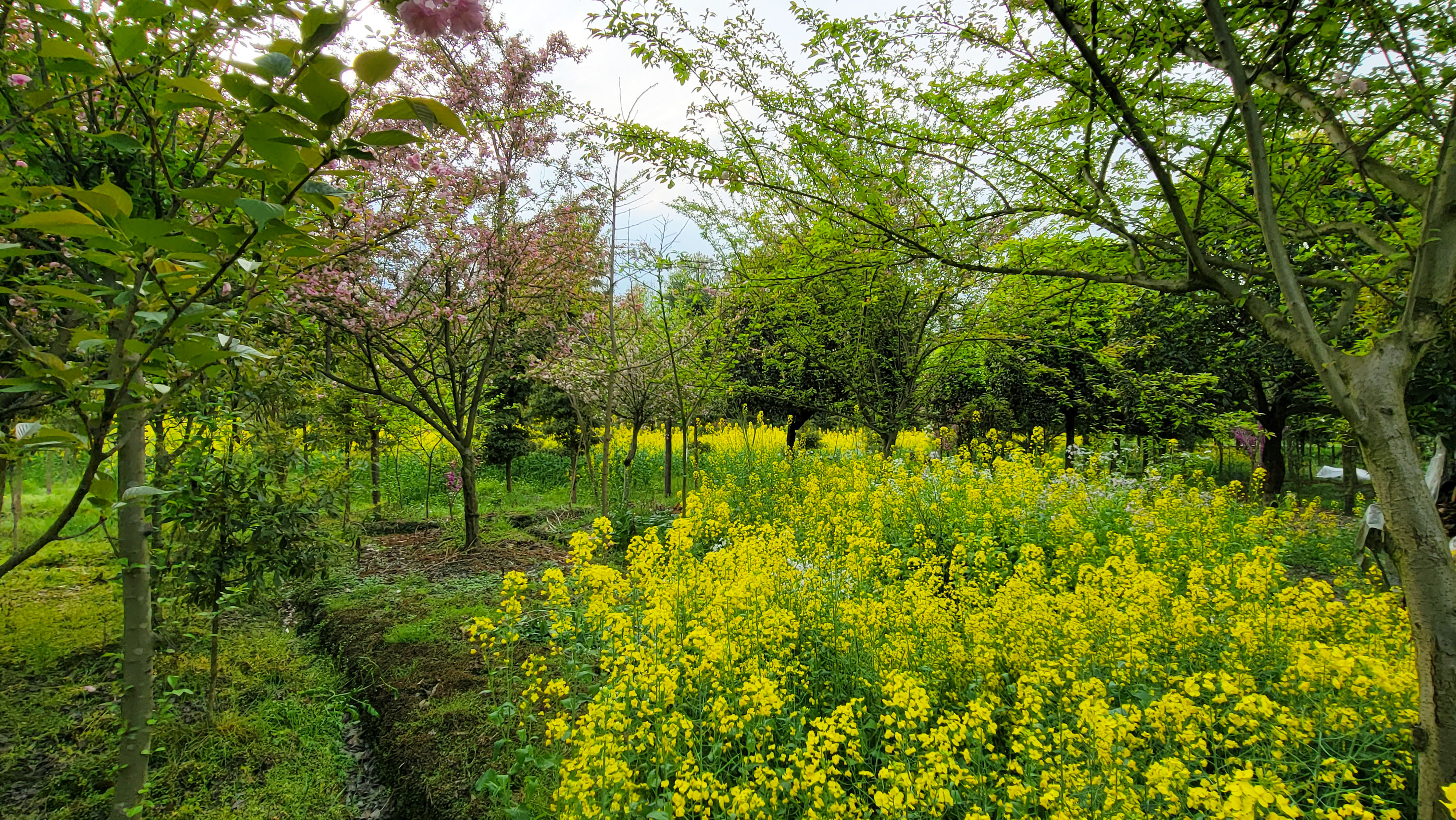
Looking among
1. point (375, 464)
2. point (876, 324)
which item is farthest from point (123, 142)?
point (375, 464)

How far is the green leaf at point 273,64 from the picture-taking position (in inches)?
22.7

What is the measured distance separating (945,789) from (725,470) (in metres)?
6.92

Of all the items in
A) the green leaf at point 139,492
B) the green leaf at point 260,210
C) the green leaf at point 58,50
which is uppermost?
the green leaf at point 58,50

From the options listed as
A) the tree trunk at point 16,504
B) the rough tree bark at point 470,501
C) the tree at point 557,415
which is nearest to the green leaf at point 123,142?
the rough tree bark at point 470,501

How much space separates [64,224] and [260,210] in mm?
253

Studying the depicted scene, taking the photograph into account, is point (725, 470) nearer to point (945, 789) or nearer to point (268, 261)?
point (945, 789)

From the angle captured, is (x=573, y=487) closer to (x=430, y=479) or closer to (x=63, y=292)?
(x=430, y=479)

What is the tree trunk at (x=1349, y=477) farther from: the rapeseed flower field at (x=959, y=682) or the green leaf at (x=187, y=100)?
the green leaf at (x=187, y=100)

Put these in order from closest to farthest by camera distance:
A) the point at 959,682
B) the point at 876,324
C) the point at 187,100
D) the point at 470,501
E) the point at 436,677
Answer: the point at 187,100 < the point at 959,682 < the point at 436,677 < the point at 470,501 < the point at 876,324

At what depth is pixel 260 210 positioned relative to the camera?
57cm

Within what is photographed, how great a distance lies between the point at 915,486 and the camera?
5684 mm

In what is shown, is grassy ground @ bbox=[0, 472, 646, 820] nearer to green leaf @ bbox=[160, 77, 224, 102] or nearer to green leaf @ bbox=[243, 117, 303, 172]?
green leaf @ bbox=[160, 77, 224, 102]

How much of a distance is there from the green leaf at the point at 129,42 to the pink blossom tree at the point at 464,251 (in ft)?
11.2

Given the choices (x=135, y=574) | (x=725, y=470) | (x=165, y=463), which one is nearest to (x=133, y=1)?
(x=135, y=574)
